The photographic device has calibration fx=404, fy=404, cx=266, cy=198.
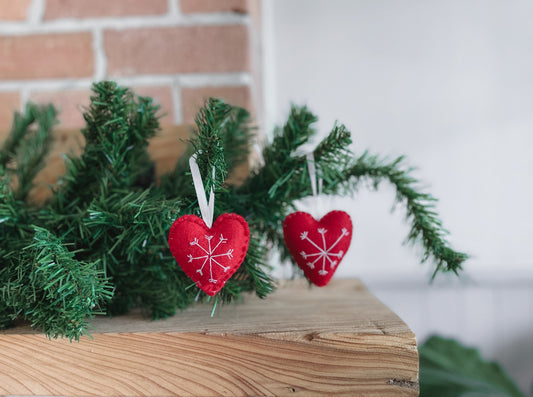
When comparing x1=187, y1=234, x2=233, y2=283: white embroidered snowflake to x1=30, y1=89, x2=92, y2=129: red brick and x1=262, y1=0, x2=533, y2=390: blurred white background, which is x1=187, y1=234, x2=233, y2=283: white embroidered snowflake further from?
x1=262, y1=0, x2=533, y2=390: blurred white background

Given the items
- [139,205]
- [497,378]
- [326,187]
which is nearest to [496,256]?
[497,378]

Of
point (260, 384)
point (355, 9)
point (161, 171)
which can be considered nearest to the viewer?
point (260, 384)

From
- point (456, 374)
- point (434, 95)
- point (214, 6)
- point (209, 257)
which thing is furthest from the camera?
point (434, 95)

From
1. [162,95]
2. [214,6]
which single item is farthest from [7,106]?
[214,6]

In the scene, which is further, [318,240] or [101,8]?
[101,8]

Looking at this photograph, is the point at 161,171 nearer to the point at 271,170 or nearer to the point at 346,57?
the point at 271,170

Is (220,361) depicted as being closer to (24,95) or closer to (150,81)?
(150,81)
